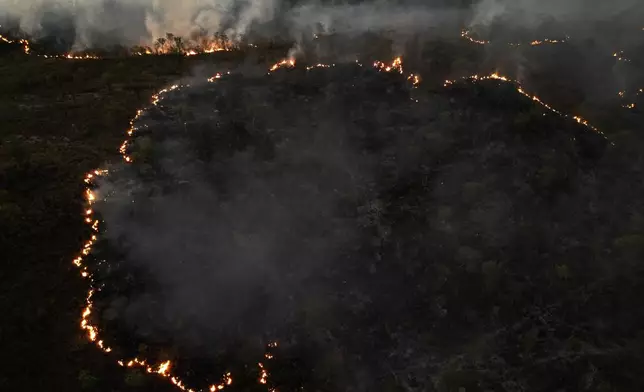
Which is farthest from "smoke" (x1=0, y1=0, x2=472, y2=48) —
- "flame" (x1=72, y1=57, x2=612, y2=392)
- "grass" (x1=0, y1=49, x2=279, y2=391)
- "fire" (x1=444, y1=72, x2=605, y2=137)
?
"fire" (x1=444, y1=72, x2=605, y2=137)

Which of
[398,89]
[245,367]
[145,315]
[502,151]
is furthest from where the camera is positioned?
[398,89]

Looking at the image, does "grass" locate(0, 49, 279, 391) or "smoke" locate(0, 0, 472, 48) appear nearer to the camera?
"grass" locate(0, 49, 279, 391)

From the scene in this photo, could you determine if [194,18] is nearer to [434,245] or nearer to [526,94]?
[526,94]

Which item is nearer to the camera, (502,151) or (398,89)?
(502,151)

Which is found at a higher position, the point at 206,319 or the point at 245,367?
the point at 206,319

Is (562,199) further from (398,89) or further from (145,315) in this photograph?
(145,315)

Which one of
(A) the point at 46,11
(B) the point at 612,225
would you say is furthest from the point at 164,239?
(A) the point at 46,11

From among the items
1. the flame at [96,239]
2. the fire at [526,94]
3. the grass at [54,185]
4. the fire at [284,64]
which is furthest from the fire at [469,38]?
the grass at [54,185]

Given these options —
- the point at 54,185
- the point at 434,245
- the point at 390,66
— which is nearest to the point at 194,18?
the point at 390,66

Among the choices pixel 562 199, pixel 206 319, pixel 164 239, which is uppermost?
pixel 164 239

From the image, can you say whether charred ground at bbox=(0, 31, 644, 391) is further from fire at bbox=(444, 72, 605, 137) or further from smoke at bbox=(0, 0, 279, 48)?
smoke at bbox=(0, 0, 279, 48)

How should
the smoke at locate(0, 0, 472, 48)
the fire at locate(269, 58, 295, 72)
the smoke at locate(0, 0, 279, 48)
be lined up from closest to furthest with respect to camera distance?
the fire at locate(269, 58, 295, 72), the smoke at locate(0, 0, 279, 48), the smoke at locate(0, 0, 472, 48)
